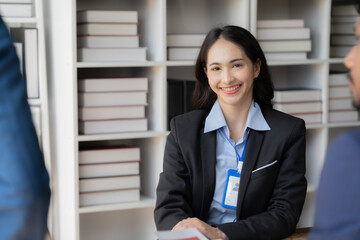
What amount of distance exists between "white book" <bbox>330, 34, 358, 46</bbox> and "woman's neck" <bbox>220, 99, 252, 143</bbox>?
1.44 meters

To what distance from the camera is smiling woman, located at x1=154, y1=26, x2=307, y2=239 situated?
7.00ft

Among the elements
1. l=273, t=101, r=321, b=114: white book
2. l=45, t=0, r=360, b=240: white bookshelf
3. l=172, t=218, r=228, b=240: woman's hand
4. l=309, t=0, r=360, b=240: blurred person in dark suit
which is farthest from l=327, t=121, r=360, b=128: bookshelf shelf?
l=309, t=0, r=360, b=240: blurred person in dark suit

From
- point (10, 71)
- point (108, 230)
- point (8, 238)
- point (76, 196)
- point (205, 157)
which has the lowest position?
point (108, 230)

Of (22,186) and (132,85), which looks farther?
(132,85)

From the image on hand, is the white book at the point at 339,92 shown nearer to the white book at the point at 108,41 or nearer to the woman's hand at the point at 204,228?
the white book at the point at 108,41

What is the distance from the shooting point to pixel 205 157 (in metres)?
2.18

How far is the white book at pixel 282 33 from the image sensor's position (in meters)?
3.19

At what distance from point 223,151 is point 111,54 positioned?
0.94 meters

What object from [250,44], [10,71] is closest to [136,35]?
[250,44]

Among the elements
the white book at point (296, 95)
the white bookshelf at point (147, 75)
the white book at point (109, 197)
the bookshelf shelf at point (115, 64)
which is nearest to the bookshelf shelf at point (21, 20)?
the white bookshelf at point (147, 75)

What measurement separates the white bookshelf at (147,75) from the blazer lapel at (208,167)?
2.47ft

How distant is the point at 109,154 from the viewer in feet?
9.62

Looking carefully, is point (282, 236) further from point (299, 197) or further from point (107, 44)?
point (107, 44)

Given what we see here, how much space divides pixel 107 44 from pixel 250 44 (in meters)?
0.89
